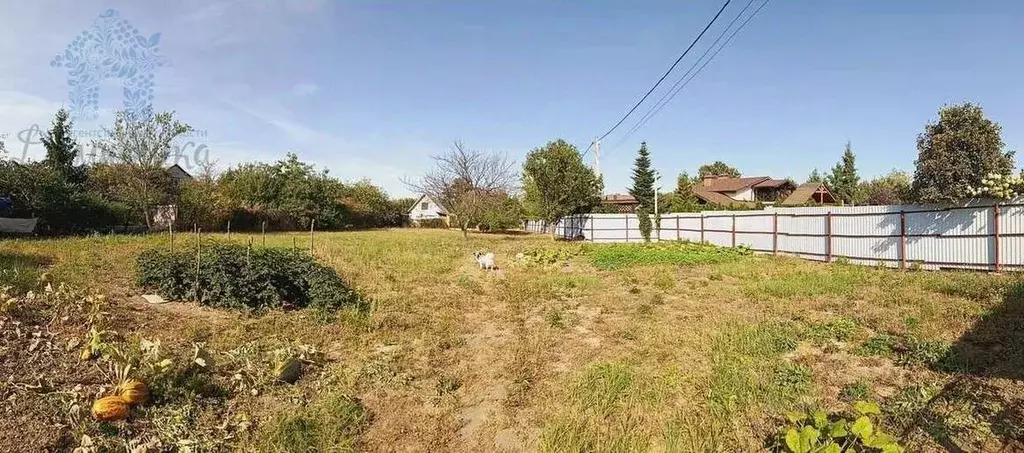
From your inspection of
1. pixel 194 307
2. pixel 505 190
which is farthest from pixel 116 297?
pixel 505 190

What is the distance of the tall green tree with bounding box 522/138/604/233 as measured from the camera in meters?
27.2

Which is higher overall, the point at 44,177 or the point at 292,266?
the point at 44,177

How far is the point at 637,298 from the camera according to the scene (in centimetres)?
963

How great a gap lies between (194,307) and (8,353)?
2.84m

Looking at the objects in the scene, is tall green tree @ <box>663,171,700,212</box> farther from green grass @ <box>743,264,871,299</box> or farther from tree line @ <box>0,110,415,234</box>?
tree line @ <box>0,110,415,234</box>

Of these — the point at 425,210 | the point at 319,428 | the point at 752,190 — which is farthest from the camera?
the point at 425,210

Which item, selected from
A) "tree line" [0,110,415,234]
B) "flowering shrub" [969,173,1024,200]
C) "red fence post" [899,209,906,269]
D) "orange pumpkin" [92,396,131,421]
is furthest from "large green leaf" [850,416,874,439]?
"tree line" [0,110,415,234]

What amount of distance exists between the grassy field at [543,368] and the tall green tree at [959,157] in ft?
8.43

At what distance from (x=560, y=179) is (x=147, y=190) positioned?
19.5 m

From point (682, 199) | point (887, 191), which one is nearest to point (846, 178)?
point (887, 191)

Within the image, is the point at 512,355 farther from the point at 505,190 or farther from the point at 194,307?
the point at 505,190

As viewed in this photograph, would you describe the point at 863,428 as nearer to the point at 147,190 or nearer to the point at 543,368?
the point at 543,368

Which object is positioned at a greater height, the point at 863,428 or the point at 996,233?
the point at 996,233

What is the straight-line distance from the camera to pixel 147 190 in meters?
23.7
